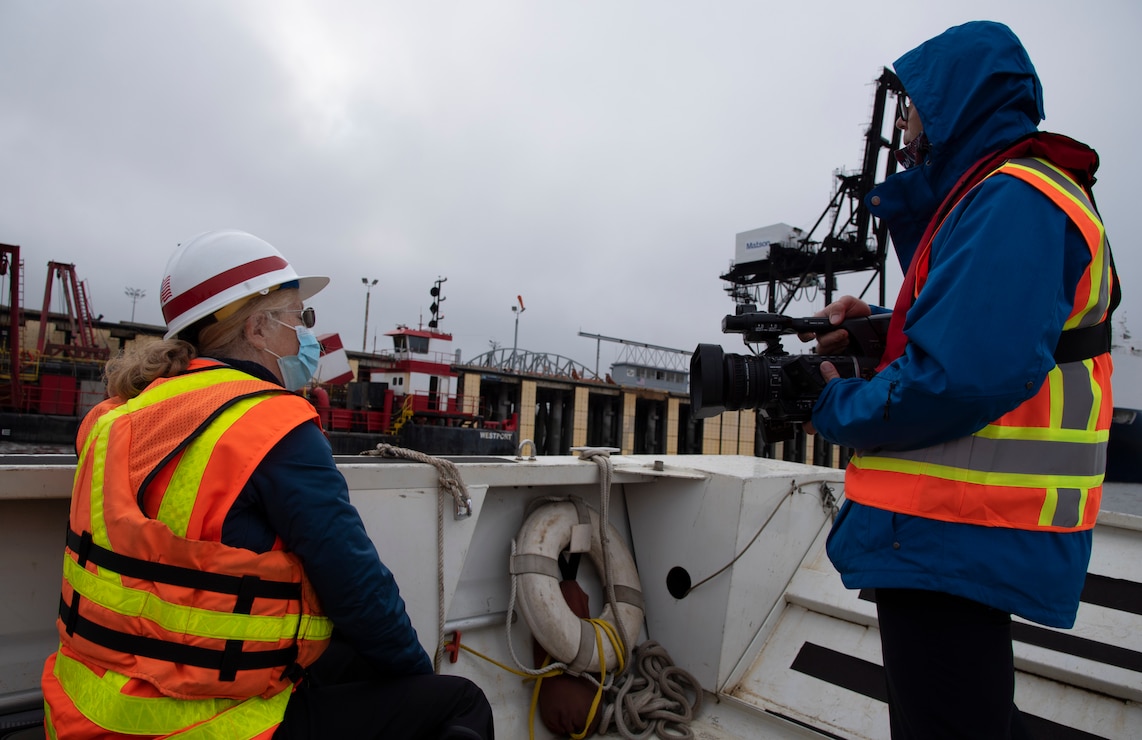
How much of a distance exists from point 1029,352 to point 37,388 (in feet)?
68.9

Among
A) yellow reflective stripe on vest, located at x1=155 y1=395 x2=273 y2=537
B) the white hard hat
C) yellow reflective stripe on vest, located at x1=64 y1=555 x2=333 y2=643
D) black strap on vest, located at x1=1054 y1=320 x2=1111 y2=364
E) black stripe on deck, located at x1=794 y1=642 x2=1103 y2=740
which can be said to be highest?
the white hard hat

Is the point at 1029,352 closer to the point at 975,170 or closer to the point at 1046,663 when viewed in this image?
the point at 975,170

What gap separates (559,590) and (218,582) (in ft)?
4.76

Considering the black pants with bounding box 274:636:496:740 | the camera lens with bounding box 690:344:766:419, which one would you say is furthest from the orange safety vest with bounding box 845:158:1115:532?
the black pants with bounding box 274:636:496:740

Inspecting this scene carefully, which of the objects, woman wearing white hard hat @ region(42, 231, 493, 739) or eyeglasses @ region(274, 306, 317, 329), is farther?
eyeglasses @ region(274, 306, 317, 329)

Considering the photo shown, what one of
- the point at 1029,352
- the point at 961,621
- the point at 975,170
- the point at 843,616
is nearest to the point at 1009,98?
the point at 975,170

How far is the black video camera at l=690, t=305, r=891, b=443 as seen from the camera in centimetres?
134

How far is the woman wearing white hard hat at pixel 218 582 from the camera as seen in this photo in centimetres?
105

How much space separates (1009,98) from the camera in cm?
116

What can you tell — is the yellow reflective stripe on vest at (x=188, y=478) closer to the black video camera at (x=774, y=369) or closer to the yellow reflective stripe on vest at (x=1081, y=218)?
the black video camera at (x=774, y=369)

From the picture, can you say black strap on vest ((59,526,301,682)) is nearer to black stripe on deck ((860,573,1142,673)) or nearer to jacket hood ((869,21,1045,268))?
jacket hood ((869,21,1045,268))

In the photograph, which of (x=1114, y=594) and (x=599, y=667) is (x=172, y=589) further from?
(x=1114, y=594)

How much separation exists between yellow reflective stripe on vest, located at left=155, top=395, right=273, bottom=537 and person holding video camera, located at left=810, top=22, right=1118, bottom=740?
3.65ft

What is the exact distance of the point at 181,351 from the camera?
1354 millimetres
